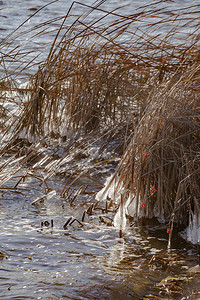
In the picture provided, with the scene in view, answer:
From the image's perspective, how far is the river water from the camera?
2039 millimetres

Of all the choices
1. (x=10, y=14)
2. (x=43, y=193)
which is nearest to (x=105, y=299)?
(x=43, y=193)

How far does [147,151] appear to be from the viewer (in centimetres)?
278

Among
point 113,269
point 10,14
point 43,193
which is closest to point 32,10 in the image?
point 10,14

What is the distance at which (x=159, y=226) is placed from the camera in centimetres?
280

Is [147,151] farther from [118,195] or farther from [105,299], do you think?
[105,299]

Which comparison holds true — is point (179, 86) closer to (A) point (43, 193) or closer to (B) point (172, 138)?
(B) point (172, 138)

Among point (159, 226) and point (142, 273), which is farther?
point (159, 226)

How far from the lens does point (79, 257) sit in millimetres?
2377

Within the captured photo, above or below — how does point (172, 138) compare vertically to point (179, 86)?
below

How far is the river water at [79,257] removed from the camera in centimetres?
204

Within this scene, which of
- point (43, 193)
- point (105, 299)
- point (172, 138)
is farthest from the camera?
point (43, 193)

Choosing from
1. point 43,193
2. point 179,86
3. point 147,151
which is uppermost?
point 179,86

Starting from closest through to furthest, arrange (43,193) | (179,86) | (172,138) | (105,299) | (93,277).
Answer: (105,299)
(93,277)
(172,138)
(179,86)
(43,193)

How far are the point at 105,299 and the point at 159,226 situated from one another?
892 millimetres
